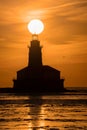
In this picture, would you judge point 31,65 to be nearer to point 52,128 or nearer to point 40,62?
point 40,62

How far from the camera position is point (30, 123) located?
104 ft

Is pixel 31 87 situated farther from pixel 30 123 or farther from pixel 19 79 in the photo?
pixel 30 123

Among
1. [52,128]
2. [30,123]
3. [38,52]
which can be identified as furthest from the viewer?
[38,52]

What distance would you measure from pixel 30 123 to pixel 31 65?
6736 cm

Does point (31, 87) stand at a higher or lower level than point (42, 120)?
higher

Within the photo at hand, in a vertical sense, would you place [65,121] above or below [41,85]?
below

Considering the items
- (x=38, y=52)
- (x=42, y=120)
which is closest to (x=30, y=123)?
(x=42, y=120)

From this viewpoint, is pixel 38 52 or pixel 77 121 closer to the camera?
pixel 77 121

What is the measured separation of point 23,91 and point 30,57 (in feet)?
34.0

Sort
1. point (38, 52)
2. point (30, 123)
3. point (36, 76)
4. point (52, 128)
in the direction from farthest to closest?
point (36, 76) < point (38, 52) < point (30, 123) < point (52, 128)

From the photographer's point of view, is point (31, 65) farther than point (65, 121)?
Yes

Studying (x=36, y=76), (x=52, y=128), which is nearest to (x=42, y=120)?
(x=52, y=128)

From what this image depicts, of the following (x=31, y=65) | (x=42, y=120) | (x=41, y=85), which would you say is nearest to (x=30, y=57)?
(x=31, y=65)

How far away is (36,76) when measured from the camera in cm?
10412
